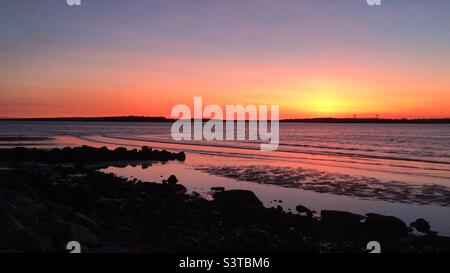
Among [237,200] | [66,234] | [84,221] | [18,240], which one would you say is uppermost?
[18,240]

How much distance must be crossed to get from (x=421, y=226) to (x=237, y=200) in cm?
597

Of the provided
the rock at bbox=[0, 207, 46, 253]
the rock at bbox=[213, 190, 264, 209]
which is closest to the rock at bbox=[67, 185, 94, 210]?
the rock at bbox=[213, 190, 264, 209]

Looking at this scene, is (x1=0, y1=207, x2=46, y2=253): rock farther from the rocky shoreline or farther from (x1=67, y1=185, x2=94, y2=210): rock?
(x1=67, y1=185, x2=94, y2=210): rock

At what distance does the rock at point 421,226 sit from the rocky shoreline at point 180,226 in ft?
0.09

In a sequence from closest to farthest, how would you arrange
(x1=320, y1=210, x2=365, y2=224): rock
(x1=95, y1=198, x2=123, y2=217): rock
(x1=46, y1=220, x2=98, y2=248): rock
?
(x1=46, y1=220, x2=98, y2=248): rock
(x1=320, y1=210, x2=365, y2=224): rock
(x1=95, y1=198, x2=123, y2=217): rock

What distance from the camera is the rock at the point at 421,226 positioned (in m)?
12.3

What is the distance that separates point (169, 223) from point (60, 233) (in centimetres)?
463

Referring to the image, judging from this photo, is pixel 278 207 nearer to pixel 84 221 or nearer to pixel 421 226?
pixel 421 226

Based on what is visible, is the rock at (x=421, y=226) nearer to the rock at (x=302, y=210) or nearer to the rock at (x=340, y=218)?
the rock at (x=340, y=218)

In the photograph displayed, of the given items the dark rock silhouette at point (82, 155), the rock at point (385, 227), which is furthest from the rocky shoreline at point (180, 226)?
the dark rock silhouette at point (82, 155)

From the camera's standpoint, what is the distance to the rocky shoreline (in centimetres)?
827

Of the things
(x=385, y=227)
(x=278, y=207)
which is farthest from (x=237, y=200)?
(x=385, y=227)

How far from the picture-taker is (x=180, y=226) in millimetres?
12289

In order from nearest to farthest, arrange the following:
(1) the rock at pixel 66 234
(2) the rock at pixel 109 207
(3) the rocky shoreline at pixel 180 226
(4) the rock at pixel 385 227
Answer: (1) the rock at pixel 66 234
(3) the rocky shoreline at pixel 180 226
(4) the rock at pixel 385 227
(2) the rock at pixel 109 207
